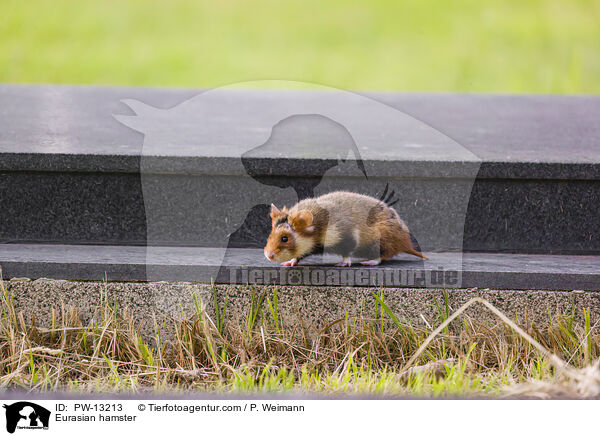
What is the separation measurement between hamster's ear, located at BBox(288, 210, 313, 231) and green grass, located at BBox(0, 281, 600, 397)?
373 millimetres

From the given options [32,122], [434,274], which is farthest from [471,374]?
[32,122]

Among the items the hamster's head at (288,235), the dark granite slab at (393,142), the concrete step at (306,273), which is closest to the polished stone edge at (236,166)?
the dark granite slab at (393,142)

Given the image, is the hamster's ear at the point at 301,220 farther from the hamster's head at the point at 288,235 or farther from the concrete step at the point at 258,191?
the concrete step at the point at 258,191

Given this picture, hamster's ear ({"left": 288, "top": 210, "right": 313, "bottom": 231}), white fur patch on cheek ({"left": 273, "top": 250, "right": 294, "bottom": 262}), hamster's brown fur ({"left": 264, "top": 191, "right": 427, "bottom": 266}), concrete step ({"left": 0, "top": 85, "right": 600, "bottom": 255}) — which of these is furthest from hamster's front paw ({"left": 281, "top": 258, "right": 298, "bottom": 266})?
concrete step ({"left": 0, "top": 85, "right": 600, "bottom": 255})

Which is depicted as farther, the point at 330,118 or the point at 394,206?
the point at 330,118

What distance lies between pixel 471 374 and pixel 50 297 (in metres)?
1.93

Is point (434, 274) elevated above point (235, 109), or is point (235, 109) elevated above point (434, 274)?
point (235, 109)

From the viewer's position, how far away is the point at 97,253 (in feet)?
10.7

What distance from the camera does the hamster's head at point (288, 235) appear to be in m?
2.86

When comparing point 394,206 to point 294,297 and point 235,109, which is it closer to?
point 294,297
